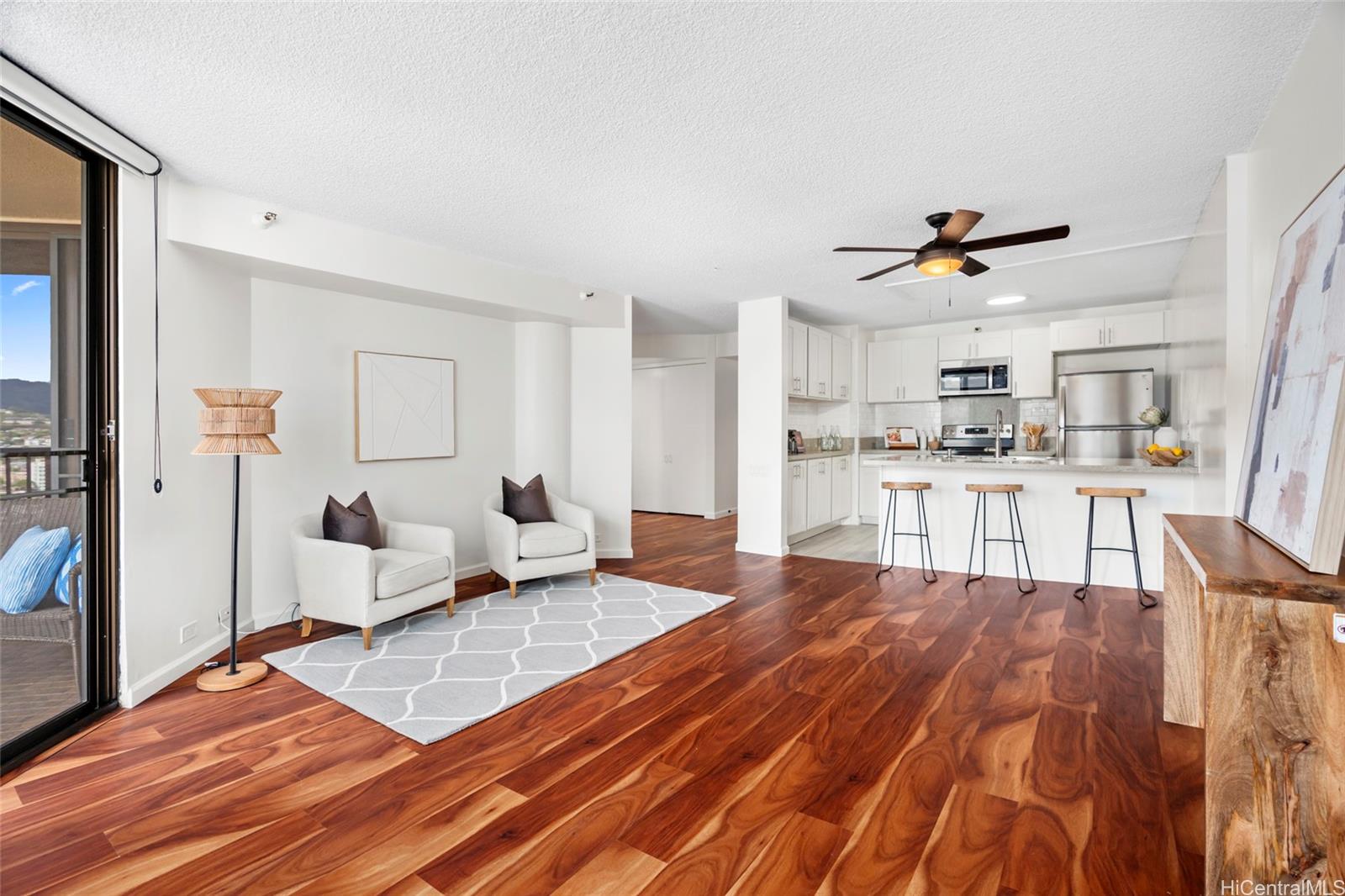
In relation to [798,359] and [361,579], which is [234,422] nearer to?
[361,579]

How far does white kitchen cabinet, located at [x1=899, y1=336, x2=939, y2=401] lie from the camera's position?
729 centimetres

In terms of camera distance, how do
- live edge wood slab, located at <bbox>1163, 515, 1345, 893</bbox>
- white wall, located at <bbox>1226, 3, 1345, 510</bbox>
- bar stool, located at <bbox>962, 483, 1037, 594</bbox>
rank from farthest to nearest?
1. bar stool, located at <bbox>962, 483, 1037, 594</bbox>
2. white wall, located at <bbox>1226, 3, 1345, 510</bbox>
3. live edge wood slab, located at <bbox>1163, 515, 1345, 893</bbox>

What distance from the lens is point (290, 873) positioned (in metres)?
1.69

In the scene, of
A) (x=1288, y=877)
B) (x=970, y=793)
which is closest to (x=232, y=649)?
(x=970, y=793)

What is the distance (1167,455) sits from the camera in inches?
176

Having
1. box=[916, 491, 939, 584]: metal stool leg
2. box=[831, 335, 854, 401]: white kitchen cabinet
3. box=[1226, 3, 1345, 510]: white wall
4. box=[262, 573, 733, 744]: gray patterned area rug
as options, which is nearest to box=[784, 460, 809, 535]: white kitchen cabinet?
box=[831, 335, 854, 401]: white kitchen cabinet

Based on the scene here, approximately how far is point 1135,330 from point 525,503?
20.0 ft

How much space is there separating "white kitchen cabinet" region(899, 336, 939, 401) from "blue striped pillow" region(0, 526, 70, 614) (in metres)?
7.37

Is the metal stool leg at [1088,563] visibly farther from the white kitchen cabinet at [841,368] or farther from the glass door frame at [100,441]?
the glass door frame at [100,441]

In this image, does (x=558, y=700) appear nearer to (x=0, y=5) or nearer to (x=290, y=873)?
(x=290, y=873)

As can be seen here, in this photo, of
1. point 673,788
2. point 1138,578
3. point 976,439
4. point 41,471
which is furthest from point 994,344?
point 41,471

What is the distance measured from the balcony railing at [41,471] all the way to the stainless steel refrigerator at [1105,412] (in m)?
7.67

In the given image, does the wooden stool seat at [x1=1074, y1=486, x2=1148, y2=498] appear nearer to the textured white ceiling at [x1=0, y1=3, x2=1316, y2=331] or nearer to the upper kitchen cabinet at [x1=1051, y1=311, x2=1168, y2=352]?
the textured white ceiling at [x1=0, y1=3, x2=1316, y2=331]

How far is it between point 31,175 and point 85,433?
102cm
